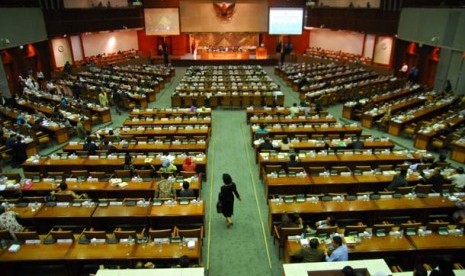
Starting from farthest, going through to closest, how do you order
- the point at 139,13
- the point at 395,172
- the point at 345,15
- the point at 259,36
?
1. the point at 259,36
2. the point at 139,13
3. the point at 345,15
4. the point at 395,172

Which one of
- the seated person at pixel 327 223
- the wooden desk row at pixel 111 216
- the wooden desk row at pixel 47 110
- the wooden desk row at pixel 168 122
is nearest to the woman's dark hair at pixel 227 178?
the wooden desk row at pixel 111 216

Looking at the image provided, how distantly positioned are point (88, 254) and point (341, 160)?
7.98 m

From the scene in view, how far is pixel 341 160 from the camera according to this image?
1129 centimetres

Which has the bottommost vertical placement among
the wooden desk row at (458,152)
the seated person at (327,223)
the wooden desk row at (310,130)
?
the wooden desk row at (458,152)

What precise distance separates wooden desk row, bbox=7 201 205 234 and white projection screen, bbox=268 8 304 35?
2715 cm

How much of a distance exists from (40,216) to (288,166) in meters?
6.93

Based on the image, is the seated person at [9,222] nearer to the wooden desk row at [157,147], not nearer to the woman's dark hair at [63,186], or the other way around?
the woman's dark hair at [63,186]

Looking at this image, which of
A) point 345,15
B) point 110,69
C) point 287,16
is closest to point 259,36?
point 287,16

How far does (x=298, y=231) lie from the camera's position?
7488mm

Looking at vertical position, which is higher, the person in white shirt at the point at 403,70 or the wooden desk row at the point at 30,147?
the person in white shirt at the point at 403,70

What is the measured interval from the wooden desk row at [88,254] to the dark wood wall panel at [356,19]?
78.3ft

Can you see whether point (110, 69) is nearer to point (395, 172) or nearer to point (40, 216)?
point (40, 216)

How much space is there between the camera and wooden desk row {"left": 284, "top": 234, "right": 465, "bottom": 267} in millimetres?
7090

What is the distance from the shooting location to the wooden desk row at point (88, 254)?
6.90 m
